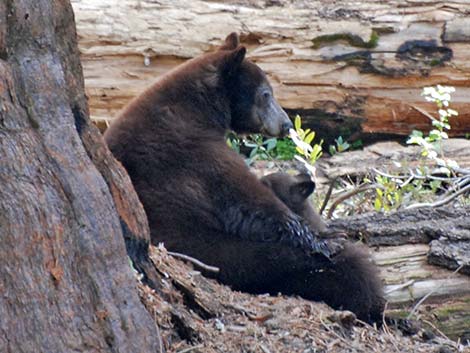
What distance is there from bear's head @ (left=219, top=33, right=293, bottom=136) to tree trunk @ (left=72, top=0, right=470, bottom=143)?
213 cm

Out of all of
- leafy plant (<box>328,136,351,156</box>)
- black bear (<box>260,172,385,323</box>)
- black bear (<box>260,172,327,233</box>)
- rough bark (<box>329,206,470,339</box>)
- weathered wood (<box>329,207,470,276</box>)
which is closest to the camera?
black bear (<box>260,172,385,323</box>)

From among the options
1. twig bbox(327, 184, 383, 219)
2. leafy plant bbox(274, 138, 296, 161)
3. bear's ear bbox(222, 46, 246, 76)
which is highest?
bear's ear bbox(222, 46, 246, 76)

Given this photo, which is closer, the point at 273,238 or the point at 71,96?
the point at 71,96

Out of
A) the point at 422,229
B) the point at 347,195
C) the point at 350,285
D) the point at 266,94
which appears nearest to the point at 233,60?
the point at 266,94

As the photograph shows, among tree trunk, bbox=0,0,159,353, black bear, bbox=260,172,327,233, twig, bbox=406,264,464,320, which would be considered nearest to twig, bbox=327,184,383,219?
black bear, bbox=260,172,327,233

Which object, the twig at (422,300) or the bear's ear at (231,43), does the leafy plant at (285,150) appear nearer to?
the bear's ear at (231,43)

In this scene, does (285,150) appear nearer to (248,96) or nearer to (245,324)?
(248,96)

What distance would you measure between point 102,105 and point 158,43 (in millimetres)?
856

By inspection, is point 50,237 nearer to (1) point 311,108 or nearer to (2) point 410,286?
(2) point 410,286

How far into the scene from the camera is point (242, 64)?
26.5 feet

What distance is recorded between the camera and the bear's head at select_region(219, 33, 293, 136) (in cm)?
794

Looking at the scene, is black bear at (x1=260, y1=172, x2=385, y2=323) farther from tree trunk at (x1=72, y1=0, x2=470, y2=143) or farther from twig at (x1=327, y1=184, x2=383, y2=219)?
tree trunk at (x1=72, y1=0, x2=470, y2=143)

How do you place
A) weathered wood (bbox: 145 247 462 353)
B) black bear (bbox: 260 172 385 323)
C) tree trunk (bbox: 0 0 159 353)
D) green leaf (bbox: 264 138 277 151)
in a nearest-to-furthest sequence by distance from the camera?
tree trunk (bbox: 0 0 159 353)
weathered wood (bbox: 145 247 462 353)
black bear (bbox: 260 172 385 323)
green leaf (bbox: 264 138 277 151)

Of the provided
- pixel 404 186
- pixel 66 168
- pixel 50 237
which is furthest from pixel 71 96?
pixel 404 186
